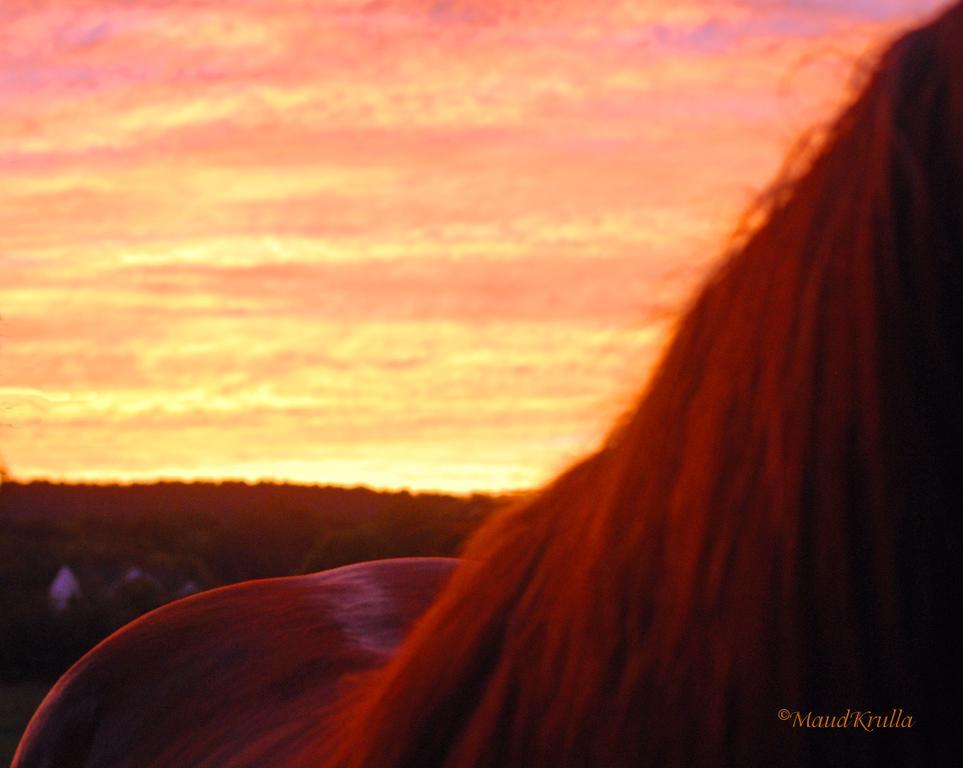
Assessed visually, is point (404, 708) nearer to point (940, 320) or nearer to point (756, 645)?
point (756, 645)

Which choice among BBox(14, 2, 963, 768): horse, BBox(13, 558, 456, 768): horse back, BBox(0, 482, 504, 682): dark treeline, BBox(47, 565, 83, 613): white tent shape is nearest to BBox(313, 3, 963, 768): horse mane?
BBox(14, 2, 963, 768): horse

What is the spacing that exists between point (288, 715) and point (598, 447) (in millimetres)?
1503

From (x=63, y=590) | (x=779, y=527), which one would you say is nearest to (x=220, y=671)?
(x=779, y=527)

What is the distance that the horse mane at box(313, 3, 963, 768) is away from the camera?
0.86 meters

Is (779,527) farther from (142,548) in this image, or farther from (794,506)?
(142,548)

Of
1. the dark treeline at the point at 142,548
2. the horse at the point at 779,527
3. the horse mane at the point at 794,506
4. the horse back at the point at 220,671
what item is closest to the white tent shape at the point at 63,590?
the dark treeline at the point at 142,548

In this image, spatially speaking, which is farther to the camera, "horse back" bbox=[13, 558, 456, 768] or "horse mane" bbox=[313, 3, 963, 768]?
"horse back" bbox=[13, 558, 456, 768]

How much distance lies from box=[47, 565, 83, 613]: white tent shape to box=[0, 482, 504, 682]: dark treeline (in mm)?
18

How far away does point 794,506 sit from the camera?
35.3 inches

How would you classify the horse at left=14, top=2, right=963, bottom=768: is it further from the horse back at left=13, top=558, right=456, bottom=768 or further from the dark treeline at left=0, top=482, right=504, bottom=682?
the dark treeline at left=0, top=482, right=504, bottom=682

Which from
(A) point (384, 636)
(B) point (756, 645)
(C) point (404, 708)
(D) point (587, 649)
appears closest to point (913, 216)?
(B) point (756, 645)

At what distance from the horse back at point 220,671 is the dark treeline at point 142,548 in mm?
1534

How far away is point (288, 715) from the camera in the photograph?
2.44 metres

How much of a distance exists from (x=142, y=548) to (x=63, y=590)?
114cm
